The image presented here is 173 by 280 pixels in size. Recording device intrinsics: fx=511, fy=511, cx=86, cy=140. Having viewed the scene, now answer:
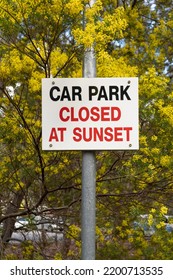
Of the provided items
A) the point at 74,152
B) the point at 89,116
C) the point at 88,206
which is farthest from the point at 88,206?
the point at 74,152

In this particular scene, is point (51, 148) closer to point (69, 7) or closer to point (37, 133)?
point (69, 7)

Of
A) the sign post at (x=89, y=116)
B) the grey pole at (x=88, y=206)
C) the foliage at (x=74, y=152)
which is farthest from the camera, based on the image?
A: the foliage at (x=74, y=152)

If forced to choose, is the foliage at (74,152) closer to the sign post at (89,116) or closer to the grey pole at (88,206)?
the sign post at (89,116)

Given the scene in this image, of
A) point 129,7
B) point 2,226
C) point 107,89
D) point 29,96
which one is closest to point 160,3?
point 129,7

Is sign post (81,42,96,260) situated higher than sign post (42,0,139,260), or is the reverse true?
sign post (42,0,139,260)

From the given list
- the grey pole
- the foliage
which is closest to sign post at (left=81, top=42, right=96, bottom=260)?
the grey pole

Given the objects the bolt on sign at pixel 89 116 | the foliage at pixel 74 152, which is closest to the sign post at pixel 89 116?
the bolt on sign at pixel 89 116

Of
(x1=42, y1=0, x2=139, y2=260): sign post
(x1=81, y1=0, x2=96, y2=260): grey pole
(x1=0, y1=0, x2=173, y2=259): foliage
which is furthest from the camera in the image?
(x1=0, y1=0, x2=173, y2=259): foliage

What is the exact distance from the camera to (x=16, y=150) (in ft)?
18.7

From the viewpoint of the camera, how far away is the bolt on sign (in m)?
3.07

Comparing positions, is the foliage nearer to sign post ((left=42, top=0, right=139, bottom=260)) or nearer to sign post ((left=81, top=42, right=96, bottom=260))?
sign post ((left=42, top=0, right=139, bottom=260))

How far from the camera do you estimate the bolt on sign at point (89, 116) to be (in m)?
3.07

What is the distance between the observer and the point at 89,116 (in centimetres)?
307

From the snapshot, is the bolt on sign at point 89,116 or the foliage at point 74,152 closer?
the bolt on sign at point 89,116
